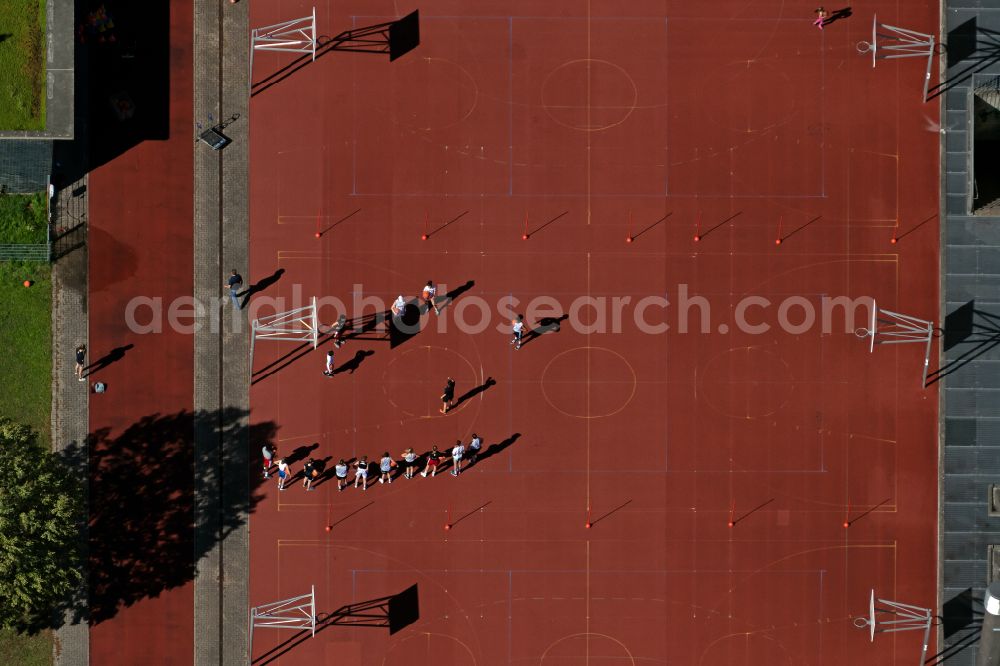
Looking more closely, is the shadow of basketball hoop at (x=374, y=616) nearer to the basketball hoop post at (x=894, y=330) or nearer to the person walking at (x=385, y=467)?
the person walking at (x=385, y=467)

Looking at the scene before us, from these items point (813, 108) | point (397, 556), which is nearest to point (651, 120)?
point (813, 108)

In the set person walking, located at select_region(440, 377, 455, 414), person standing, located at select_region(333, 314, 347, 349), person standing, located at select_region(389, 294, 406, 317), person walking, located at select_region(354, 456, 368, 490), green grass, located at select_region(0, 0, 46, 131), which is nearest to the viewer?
green grass, located at select_region(0, 0, 46, 131)

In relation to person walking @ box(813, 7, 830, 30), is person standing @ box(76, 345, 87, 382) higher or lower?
lower

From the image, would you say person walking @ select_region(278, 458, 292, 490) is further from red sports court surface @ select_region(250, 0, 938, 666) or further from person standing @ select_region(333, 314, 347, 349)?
person standing @ select_region(333, 314, 347, 349)

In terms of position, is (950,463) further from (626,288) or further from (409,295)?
(409,295)

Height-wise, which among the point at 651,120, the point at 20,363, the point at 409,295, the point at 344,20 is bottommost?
the point at 20,363

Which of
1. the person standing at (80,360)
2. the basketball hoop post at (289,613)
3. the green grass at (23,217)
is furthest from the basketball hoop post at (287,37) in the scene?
the basketball hoop post at (289,613)

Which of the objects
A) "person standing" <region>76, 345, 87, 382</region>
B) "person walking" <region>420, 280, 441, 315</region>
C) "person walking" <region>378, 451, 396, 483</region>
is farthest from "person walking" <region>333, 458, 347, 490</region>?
"person standing" <region>76, 345, 87, 382</region>
